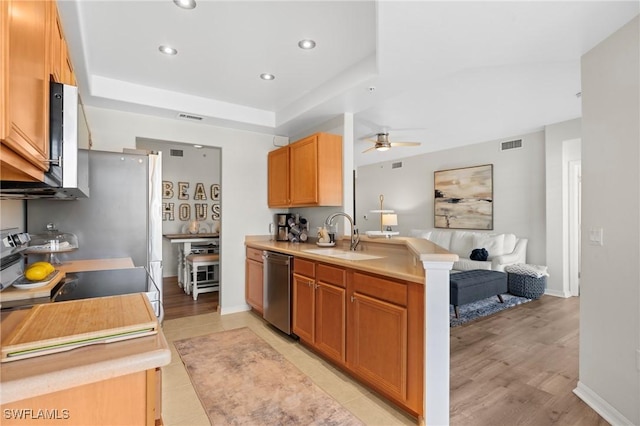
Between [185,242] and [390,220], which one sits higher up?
[390,220]

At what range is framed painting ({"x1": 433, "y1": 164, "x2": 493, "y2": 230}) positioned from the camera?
583cm

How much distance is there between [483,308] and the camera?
14.0ft

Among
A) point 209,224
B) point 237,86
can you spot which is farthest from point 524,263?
point 209,224

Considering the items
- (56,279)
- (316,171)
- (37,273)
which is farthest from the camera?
(316,171)

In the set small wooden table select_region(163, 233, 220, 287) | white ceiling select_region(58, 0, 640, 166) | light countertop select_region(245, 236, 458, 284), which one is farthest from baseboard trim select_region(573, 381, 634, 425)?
small wooden table select_region(163, 233, 220, 287)

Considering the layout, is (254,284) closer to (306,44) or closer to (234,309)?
(234,309)

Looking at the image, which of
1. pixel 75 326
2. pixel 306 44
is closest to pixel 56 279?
pixel 75 326

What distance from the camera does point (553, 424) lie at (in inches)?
76.2

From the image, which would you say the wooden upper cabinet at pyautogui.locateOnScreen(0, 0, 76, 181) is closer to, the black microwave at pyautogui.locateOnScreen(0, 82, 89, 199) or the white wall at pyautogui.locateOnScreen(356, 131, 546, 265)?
the black microwave at pyautogui.locateOnScreen(0, 82, 89, 199)

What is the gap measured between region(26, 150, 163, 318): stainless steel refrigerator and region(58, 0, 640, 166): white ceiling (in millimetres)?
852

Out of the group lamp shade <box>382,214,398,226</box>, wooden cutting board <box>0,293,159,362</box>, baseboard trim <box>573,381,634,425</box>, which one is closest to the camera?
wooden cutting board <box>0,293,159,362</box>

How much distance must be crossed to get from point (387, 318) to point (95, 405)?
1616mm

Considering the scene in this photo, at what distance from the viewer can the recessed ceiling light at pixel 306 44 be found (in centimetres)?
250

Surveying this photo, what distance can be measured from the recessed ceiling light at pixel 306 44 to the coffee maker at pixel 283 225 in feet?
7.53
